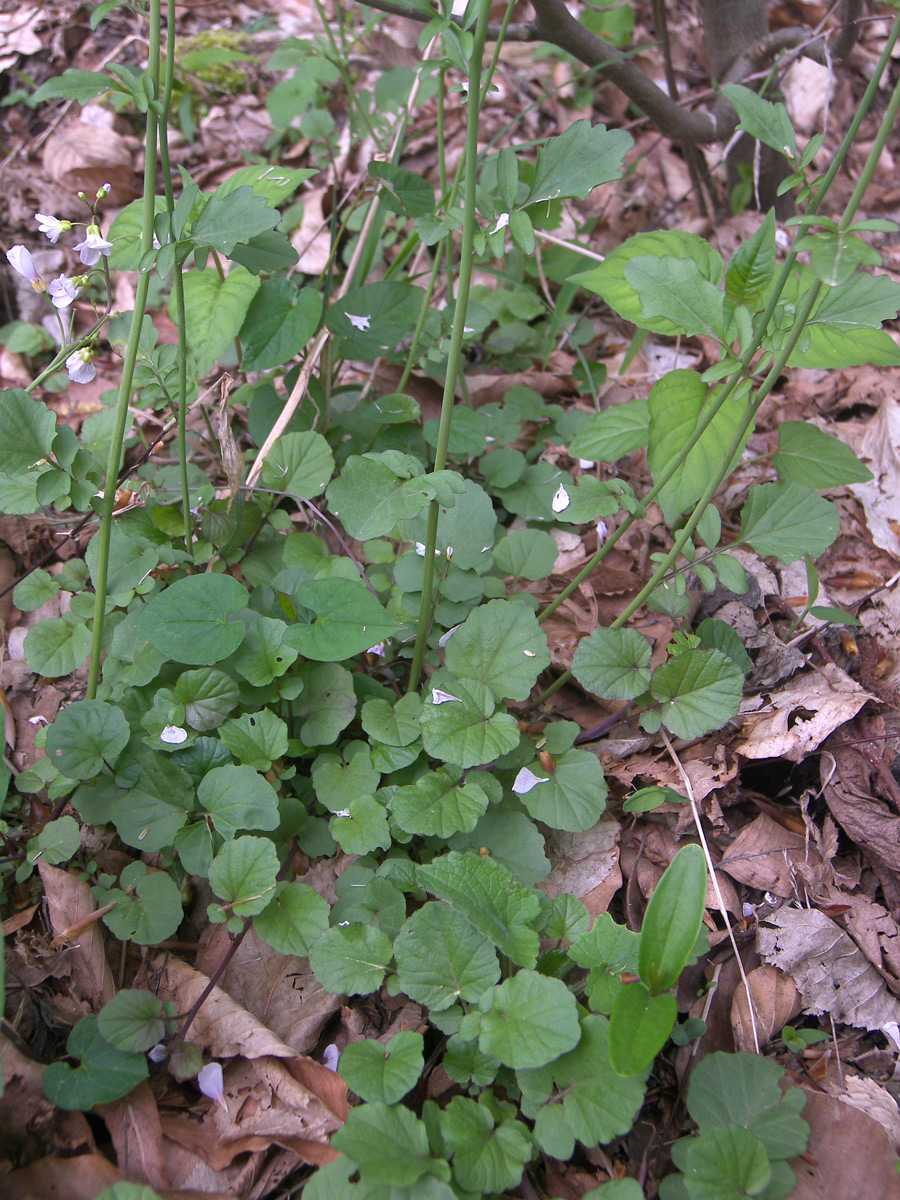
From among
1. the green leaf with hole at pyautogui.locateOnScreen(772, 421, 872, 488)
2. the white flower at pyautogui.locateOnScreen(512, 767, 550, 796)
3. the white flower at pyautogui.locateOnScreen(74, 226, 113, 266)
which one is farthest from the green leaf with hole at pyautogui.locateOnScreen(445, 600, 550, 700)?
the white flower at pyautogui.locateOnScreen(74, 226, 113, 266)

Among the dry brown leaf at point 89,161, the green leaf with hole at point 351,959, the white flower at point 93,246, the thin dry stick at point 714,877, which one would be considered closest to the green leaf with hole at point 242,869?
the green leaf with hole at point 351,959

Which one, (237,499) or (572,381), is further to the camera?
(572,381)

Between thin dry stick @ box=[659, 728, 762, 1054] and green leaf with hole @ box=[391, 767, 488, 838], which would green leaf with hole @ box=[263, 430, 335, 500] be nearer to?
green leaf with hole @ box=[391, 767, 488, 838]

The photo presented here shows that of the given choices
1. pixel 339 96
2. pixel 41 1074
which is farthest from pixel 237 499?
pixel 339 96

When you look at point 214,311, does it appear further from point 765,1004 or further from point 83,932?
point 765,1004

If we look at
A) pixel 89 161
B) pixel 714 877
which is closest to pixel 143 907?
pixel 714 877

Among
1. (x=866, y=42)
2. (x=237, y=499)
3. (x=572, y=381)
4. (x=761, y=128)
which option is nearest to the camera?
(x=761, y=128)

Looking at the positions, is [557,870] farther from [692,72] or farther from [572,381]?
[692,72]
